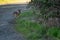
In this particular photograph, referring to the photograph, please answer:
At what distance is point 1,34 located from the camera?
10.6 meters

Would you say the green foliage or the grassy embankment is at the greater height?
the green foliage

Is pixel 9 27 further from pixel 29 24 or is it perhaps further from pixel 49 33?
pixel 49 33

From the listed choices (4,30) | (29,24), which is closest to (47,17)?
(29,24)

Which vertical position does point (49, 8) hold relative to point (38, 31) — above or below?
above

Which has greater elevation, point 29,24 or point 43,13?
point 43,13

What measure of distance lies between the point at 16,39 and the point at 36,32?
820 millimetres

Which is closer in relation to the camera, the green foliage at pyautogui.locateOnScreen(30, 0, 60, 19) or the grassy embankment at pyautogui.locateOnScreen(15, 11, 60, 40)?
the grassy embankment at pyautogui.locateOnScreen(15, 11, 60, 40)

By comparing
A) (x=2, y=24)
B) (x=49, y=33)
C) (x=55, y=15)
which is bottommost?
(x=2, y=24)

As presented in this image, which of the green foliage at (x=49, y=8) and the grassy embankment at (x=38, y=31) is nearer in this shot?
the grassy embankment at (x=38, y=31)

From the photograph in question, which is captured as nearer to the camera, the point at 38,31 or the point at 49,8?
the point at 49,8

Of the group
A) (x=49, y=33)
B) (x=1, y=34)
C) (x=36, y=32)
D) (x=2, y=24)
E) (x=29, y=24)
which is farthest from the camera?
(x=2, y=24)

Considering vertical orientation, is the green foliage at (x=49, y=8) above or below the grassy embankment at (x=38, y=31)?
above

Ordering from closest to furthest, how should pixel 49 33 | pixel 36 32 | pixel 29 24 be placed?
pixel 49 33 → pixel 36 32 → pixel 29 24

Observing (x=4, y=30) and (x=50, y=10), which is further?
(x=4, y=30)
